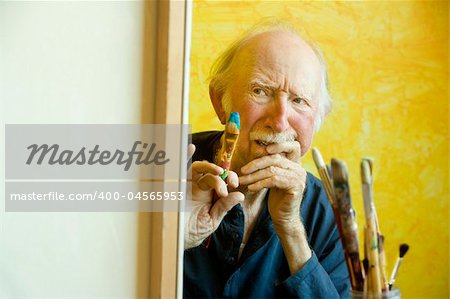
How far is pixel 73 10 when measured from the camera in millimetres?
800

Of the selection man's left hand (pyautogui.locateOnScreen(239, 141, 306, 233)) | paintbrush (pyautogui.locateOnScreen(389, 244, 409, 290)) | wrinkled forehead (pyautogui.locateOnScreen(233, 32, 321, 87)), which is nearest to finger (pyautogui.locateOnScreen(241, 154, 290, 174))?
man's left hand (pyautogui.locateOnScreen(239, 141, 306, 233))

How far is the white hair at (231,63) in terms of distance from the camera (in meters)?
0.92

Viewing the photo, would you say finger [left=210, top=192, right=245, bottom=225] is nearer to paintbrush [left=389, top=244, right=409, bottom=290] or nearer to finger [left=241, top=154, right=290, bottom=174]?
finger [left=241, top=154, right=290, bottom=174]

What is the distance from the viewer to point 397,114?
100cm

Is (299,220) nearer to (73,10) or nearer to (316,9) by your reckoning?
(316,9)

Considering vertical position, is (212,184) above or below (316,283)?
above

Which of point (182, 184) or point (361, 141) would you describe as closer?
point (182, 184)

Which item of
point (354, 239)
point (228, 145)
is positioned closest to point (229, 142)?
point (228, 145)

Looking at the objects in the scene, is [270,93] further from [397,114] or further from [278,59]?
[397,114]

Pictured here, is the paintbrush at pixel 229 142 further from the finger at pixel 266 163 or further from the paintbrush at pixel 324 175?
the paintbrush at pixel 324 175

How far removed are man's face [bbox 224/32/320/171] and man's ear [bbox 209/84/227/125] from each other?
14mm

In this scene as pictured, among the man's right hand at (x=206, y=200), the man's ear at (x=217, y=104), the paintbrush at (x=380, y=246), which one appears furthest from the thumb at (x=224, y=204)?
the paintbrush at (x=380, y=246)

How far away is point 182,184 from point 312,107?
0.78 ft

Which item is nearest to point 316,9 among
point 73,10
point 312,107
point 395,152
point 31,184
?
point 312,107
